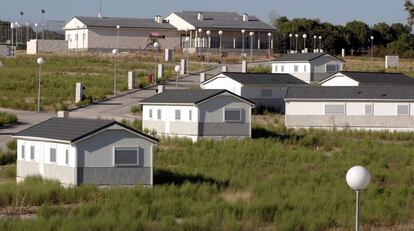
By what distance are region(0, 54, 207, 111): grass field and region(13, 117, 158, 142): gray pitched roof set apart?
23039 mm

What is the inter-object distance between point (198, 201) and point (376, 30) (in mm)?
106219

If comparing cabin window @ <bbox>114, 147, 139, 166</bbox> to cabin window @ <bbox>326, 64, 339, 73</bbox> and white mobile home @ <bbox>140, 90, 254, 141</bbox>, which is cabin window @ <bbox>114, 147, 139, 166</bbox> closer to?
white mobile home @ <bbox>140, 90, 254, 141</bbox>

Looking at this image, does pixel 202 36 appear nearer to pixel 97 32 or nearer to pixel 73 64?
pixel 97 32

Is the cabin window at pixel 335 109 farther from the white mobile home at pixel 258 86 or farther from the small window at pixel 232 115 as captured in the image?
the small window at pixel 232 115

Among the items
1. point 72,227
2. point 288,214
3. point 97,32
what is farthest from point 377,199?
point 97,32

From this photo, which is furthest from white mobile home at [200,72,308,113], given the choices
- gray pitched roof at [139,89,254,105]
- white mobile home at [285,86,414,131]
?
gray pitched roof at [139,89,254,105]

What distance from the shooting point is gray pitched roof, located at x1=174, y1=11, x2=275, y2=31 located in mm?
101875

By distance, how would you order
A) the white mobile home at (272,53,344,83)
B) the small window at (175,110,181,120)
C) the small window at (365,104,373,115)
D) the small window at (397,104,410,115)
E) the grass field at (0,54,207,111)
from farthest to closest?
1. the white mobile home at (272,53,344,83)
2. the grass field at (0,54,207,111)
3. the small window at (365,104,373,115)
4. the small window at (397,104,410,115)
5. the small window at (175,110,181,120)

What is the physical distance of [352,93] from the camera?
54125mm

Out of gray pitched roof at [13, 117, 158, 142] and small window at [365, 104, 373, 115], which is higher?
small window at [365, 104, 373, 115]

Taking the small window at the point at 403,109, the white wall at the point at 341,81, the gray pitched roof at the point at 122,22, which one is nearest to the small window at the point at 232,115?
the small window at the point at 403,109

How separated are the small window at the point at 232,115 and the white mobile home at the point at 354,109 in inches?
304

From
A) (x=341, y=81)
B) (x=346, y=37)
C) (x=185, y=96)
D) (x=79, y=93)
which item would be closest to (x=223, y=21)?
(x=346, y=37)

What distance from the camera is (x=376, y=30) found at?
131625mm
